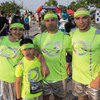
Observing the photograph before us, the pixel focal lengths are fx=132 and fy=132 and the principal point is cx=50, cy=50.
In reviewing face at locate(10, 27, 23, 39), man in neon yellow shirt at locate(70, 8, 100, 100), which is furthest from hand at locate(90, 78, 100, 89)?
face at locate(10, 27, 23, 39)

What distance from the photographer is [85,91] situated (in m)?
2.40

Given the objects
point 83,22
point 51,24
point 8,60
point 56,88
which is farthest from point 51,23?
point 56,88

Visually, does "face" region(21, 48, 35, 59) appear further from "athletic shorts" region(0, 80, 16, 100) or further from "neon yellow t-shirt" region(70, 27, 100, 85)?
"neon yellow t-shirt" region(70, 27, 100, 85)

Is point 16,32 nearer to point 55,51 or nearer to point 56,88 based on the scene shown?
point 55,51

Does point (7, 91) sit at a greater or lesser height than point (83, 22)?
lesser

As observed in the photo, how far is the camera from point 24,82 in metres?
2.10

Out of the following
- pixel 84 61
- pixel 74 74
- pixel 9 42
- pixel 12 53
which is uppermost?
pixel 9 42

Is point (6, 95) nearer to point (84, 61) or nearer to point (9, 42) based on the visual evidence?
point (9, 42)

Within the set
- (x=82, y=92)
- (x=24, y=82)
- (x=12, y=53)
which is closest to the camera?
(x=24, y=82)

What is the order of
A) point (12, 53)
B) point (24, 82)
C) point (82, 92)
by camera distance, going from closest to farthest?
point (24, 82) < point (12, 53) < point (82, 92)

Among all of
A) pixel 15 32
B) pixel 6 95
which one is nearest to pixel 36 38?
pixel 15 32

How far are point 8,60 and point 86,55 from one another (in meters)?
1.34

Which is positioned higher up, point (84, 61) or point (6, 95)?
point (84, 61)

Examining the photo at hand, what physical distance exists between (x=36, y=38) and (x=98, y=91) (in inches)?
57.4
